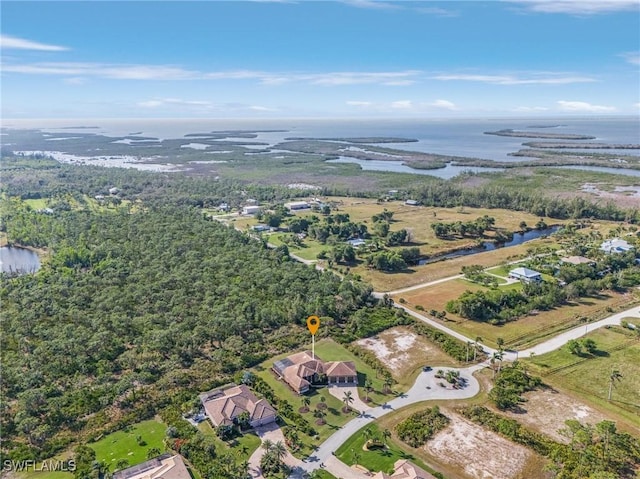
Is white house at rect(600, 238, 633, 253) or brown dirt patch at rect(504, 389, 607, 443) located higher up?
white house at rect(600, 238, 633, 253)

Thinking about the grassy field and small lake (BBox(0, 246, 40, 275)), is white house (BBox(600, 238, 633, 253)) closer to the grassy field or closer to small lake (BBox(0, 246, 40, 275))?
the grassy field

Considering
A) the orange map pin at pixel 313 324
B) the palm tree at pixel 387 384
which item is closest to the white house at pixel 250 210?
the orange map pin at pixel 313 324

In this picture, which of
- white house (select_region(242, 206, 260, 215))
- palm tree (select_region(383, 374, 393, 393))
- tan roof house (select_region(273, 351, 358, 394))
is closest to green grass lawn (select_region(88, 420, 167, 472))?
tan roof house (select_region(273, 351, 358, 394))

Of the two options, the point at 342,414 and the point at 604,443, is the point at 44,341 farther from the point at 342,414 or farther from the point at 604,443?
the point at 604,443

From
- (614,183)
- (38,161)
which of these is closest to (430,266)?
(614,183)

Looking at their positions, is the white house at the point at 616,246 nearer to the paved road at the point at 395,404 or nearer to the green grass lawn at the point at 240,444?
the paved road at the point at 395,404

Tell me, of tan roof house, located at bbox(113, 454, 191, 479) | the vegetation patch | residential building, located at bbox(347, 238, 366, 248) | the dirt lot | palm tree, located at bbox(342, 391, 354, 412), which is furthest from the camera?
residential building, located at bbox(347, 238, 366, 248)
